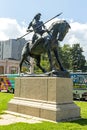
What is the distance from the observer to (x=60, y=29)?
10.8 meters

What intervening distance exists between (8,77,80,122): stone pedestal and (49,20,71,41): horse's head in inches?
70.8

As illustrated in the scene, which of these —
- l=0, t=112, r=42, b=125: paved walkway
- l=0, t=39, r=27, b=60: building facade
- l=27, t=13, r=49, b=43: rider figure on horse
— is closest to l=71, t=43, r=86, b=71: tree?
l=0, t=39, r=27, b=60: building facade

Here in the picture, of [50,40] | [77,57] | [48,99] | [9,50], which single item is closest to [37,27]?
[50,40]

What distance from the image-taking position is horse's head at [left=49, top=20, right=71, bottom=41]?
426 inches

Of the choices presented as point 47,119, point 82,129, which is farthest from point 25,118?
point 82,129

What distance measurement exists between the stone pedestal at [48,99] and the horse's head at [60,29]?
1.80 m

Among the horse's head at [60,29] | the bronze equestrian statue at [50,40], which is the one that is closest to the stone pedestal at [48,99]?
the bronze equestrian statue at [50,40]

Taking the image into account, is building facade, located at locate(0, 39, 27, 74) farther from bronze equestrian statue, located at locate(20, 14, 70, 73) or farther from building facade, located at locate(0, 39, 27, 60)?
bronze equestrian statue, located at locate(20, 14, 70, 73)

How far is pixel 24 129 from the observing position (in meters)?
8.27

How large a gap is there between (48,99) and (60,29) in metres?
Answer: 2.80

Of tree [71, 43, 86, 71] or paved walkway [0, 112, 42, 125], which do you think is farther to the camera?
tree [71, 43, 86, 71]

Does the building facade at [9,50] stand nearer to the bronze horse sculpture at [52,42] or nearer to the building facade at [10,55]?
the building facade at [10,55]

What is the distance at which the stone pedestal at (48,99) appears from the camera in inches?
393

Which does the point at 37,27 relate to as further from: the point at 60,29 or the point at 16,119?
the point at 16,119
